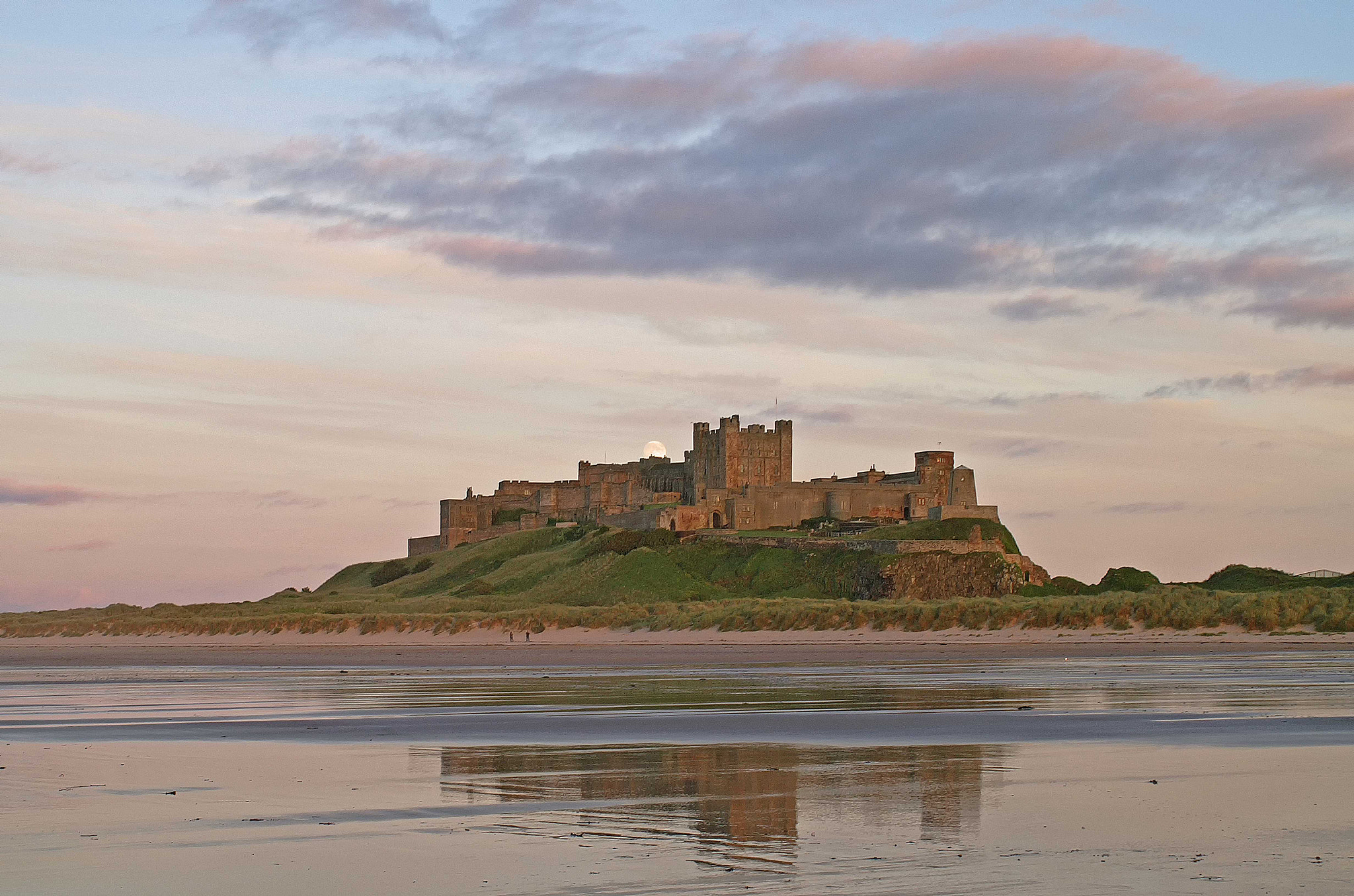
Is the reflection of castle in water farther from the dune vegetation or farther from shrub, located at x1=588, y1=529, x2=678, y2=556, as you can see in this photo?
shrub, located at x1=588, y1=529, x2=678, y2=556

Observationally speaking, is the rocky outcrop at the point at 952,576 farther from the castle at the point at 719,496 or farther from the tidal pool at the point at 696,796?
the tidal pool at the point at 696,796

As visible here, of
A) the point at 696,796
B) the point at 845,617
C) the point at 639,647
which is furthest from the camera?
the point at 845,617

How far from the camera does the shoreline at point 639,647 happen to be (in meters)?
33.8

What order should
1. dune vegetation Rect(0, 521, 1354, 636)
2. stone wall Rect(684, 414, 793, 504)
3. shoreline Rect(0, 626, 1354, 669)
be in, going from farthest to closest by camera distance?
1. stone wall Rect(684, 414, 793, 504)
2. dune vegetation Rect(0, 521, 1354, 636)
3. shoreline Rect(0, 626, 1354, 669)

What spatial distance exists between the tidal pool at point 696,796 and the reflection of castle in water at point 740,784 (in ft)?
0.13

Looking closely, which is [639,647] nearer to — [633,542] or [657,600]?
[657,600]

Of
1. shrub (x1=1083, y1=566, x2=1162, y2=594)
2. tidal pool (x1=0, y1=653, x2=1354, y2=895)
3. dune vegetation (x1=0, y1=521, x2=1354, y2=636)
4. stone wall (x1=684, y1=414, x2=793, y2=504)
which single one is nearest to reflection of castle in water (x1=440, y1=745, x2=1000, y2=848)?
tidal pool (x1=0, y1=653, x2=1354, y2=895)

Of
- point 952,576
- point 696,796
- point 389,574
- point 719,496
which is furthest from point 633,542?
point 696,796

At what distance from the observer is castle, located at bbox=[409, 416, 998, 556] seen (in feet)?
281

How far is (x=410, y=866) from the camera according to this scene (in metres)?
7.61

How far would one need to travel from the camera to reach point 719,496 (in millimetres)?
87188

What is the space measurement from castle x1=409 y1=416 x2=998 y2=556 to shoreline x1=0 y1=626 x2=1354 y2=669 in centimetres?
3581

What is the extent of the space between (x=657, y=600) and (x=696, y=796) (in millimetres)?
57866

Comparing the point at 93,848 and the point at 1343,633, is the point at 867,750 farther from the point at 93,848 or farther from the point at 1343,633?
the point at 1343,633
